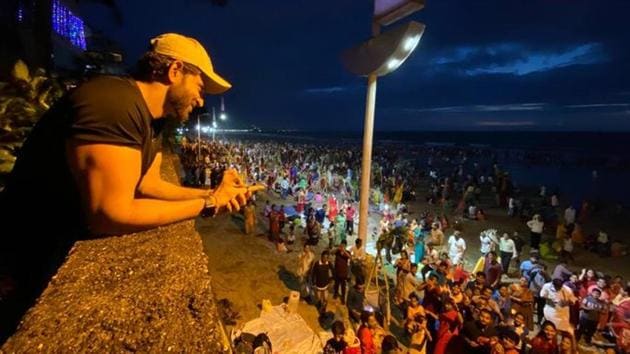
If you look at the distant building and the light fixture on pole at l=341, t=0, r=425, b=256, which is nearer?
the light fixture on pole at l=341, t=0, r=425, b=256

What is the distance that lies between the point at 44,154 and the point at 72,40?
28.4m

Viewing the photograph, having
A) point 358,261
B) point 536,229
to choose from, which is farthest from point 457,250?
point 536,229

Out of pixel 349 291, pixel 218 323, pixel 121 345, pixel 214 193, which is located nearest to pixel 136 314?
pixel 121 345

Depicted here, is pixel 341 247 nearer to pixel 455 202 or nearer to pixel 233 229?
pixel 233 229

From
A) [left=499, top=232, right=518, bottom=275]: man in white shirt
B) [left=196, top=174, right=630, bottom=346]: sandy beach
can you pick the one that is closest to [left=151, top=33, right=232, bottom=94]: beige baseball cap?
[left=196, top=174, right=630, bottom=346]: sandy beach

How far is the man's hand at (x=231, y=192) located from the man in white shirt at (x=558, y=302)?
963cm

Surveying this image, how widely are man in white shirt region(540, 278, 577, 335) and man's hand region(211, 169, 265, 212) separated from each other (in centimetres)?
963

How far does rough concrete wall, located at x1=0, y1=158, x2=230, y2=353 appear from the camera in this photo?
1.40m

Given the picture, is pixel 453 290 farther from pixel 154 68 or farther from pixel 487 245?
pixel 154 68

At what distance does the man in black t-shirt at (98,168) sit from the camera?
4.26 feet

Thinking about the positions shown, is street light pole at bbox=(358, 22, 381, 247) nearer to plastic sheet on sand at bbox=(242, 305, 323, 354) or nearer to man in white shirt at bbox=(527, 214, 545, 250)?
plastic sheet on sand at bbox=(242, 305, 323, 354)

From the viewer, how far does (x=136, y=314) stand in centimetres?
156

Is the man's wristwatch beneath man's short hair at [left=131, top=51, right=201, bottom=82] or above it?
beneath

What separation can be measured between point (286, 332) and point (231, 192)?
6.63 meters
